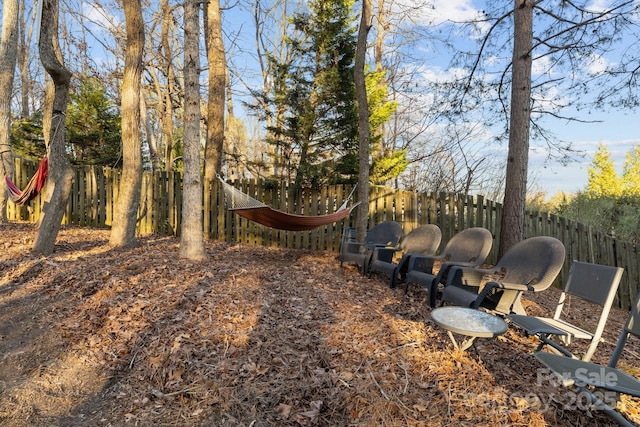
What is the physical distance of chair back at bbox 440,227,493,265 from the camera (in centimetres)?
355

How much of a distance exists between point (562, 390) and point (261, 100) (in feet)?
28.8

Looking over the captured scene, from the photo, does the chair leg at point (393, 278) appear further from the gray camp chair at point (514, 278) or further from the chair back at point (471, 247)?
the gray camp chair at point (514, 278)

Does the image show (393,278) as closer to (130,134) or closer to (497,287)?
(497,287)

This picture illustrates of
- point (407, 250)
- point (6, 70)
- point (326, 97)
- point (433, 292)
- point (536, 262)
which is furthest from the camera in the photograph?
point (326, 97)

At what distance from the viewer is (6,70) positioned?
262 inches

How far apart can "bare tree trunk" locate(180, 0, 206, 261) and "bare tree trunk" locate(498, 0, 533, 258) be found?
14.9ft

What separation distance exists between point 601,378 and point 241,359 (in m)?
1.97

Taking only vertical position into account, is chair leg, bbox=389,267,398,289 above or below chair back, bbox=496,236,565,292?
below

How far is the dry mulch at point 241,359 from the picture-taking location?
73.9 inches

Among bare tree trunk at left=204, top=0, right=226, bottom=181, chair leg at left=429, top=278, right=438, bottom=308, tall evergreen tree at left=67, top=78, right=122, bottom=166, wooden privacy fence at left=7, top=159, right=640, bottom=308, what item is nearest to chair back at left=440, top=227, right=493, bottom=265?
chair leg at left=429, top=278, right=438, bottom=308

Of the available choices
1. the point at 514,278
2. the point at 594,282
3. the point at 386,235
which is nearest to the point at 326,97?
the point at 386,235

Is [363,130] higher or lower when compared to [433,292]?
higher

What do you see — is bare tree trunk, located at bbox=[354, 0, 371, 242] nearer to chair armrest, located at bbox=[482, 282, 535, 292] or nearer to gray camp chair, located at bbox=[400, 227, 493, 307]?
gray camp chair, located at bbox=[400, 227, 493, 307]

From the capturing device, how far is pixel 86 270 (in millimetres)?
3791
